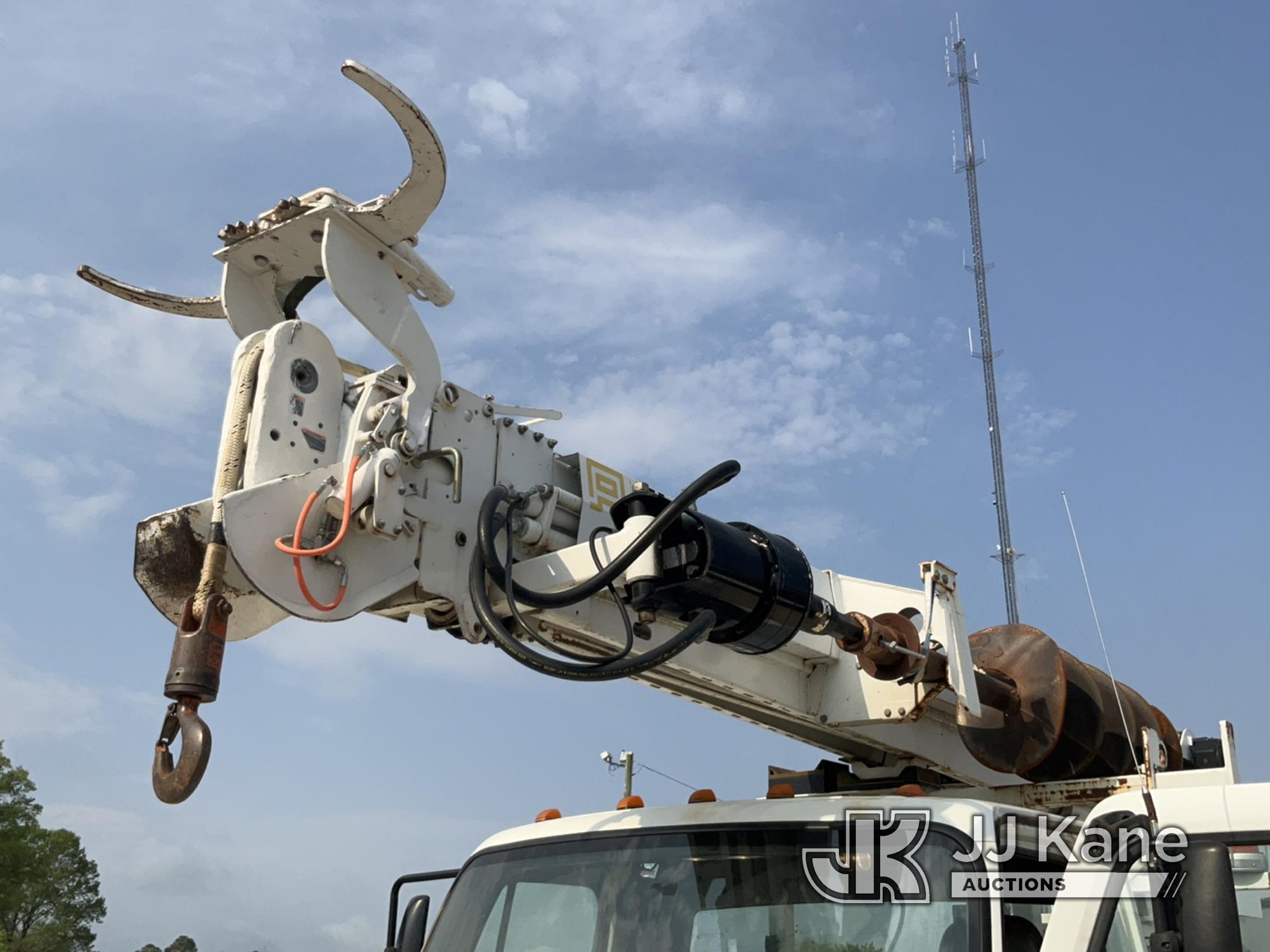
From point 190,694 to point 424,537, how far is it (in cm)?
96

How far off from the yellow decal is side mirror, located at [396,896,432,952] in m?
1.62

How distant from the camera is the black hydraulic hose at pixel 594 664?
12.9 ft

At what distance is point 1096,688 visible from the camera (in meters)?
5.75

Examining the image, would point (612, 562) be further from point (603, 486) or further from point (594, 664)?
point (603, 486)

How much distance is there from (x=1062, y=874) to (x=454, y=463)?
2392mm

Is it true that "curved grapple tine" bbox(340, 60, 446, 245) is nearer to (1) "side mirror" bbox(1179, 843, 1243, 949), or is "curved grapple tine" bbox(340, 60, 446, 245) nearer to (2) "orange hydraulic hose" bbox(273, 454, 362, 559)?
(2) "orange hydraulic hose" bbox(273, 454, 362, 559)

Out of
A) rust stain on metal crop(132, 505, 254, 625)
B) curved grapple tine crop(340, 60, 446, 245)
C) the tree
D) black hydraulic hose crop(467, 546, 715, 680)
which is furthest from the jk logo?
the tree

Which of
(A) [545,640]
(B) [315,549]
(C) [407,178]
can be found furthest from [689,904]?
(C) [407,178]

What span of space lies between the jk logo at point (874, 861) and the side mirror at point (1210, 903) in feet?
2.48

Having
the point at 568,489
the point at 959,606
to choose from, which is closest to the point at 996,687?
the point at 959,606

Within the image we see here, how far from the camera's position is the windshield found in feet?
11.1

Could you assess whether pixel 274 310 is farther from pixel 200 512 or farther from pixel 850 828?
pixel 850 828

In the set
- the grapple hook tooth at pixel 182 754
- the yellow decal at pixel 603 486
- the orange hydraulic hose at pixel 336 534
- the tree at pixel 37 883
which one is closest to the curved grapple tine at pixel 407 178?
the orange hydraulic hose at pixel 336 534

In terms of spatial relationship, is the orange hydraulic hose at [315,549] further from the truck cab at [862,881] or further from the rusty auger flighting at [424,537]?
the truck cab at [862,881]
